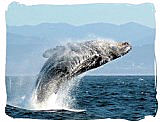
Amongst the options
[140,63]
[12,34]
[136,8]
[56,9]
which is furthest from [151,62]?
[12,34]

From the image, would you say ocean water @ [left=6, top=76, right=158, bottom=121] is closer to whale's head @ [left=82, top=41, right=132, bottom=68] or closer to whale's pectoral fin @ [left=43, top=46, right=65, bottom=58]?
whale's head @ [left=82, top=41, right=132, bottom=68]

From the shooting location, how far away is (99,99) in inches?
194

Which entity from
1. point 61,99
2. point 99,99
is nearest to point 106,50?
→ point 99,99

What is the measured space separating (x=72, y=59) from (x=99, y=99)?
1.52 feet

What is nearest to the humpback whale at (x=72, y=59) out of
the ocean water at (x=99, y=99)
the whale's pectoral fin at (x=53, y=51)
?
the whale's pectoral fin at (x=53, y=51)

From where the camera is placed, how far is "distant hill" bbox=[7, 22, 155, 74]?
472 centimetres

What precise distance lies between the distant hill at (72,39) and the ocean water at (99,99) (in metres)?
0.10

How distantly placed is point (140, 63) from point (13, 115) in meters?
1.29

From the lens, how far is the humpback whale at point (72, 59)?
15.8 feet

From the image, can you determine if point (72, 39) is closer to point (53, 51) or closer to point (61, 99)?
point (53, 51)

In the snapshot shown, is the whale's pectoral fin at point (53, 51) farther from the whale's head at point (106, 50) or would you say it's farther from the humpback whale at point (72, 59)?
the whale's head at point (106, 50)

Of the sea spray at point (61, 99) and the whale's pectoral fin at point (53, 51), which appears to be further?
the sea spray at point (61, 99)

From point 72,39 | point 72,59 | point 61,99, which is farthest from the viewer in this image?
point 61,99

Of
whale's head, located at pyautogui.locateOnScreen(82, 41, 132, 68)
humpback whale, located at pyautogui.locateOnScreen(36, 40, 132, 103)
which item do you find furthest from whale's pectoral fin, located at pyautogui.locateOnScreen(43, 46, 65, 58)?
whale's head, located at pyautogui.locateOnScreen(82, 41, 132, 68)
